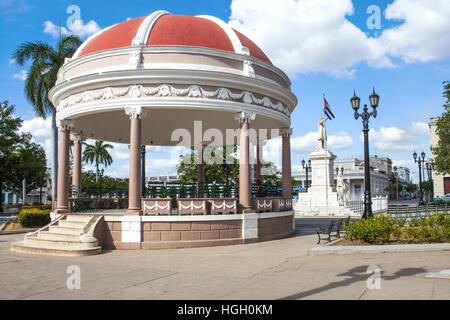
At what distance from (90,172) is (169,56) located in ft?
171

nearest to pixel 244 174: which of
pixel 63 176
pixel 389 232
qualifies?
pixel 389 232

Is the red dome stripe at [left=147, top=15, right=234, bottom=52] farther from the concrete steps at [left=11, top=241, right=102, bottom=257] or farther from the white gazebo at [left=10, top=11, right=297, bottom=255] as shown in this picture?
the concrete steps at [left=11, top=241, right=102, bottom=257]

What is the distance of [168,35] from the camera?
15.6 meters

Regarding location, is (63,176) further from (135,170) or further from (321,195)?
(321,195)

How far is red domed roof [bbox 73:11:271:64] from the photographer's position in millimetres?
15484


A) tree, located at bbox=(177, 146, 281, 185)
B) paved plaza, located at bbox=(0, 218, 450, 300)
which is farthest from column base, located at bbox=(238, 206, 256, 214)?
tree, located at bbox=(177, 146, 281, 185)

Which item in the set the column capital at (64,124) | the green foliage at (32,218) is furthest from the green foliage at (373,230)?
Answer: the green foliage at (32,218)

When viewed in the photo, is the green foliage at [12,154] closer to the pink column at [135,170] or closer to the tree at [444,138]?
the pink column at [135,170]

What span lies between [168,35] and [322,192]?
1023 inches

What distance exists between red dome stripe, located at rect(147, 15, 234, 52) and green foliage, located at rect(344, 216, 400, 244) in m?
8.89

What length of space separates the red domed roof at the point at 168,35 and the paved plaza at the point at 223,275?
27.4ft
